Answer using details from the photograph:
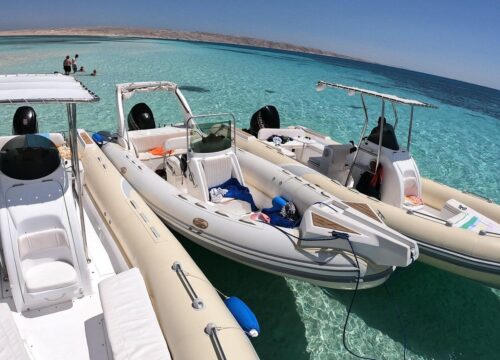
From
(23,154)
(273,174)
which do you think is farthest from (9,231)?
(273,174)

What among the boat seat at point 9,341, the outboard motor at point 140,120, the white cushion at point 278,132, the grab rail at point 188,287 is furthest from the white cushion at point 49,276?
the white cushion at point 278,132

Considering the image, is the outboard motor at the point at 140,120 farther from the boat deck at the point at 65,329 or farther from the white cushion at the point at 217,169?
the boat deck at the point at 65,329

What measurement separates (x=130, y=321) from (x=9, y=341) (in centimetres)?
72

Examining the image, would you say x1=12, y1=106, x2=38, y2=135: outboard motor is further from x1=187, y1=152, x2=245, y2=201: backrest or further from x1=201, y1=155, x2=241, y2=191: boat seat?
x1=201, y1=155, x2=241, y2=191: boat seat

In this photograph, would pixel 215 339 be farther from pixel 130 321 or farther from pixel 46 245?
pixel 46 245

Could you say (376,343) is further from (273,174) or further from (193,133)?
(193,133)

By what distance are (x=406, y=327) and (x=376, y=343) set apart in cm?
54

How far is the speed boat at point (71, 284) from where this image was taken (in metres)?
2.36

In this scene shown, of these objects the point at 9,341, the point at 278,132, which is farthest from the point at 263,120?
the point at 9,341

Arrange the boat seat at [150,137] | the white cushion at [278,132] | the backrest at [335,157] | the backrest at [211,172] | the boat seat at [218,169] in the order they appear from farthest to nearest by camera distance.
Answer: the white cushion at [278,132], the boat seat at [150,137], the backrest at [335,157], the boat seat at [218,169], the backrest at [211,172]

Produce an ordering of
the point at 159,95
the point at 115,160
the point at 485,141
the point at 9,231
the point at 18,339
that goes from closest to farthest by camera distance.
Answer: the point at 18,339, the point at 9,231, the point at 115,160, the point at 159,95, the point at 485,141

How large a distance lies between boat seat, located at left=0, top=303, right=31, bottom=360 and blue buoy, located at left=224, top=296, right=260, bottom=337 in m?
1.42

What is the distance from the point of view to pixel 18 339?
229cm

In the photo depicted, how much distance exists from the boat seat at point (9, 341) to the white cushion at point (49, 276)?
13.2 inches
